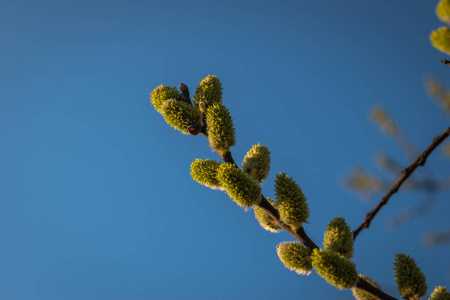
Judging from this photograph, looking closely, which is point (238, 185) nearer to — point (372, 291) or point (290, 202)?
point (290, 202)

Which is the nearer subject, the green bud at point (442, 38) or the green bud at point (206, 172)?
the green bud at point (442, 38)

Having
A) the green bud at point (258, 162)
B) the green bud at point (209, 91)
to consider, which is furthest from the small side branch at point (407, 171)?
the green bud at point (209, 91)

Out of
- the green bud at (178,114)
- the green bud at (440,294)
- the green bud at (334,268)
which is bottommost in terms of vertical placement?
the green bud at (440,294)

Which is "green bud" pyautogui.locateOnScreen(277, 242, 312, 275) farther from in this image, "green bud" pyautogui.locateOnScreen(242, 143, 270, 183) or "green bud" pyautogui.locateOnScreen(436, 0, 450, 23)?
"green bud" pyautogui.locateOnScreen(436, 0, 450, 23)

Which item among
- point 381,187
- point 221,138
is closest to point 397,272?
point 221,138

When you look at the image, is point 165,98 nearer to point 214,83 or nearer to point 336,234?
point 214,83

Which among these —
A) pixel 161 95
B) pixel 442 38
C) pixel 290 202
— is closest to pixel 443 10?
pixel 442 38

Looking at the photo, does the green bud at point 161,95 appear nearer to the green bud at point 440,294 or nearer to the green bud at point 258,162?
the green bud at point 258,162

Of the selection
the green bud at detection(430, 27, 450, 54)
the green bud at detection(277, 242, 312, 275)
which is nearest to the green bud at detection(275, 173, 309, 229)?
the green bud at detection(277, 242, 312, 275)

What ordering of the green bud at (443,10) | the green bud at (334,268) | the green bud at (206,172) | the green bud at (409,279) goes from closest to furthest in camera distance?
the green bud at (443,10) → the green bud at (334,268) → the green bud at (409,279) → the green bud at (206,172)
